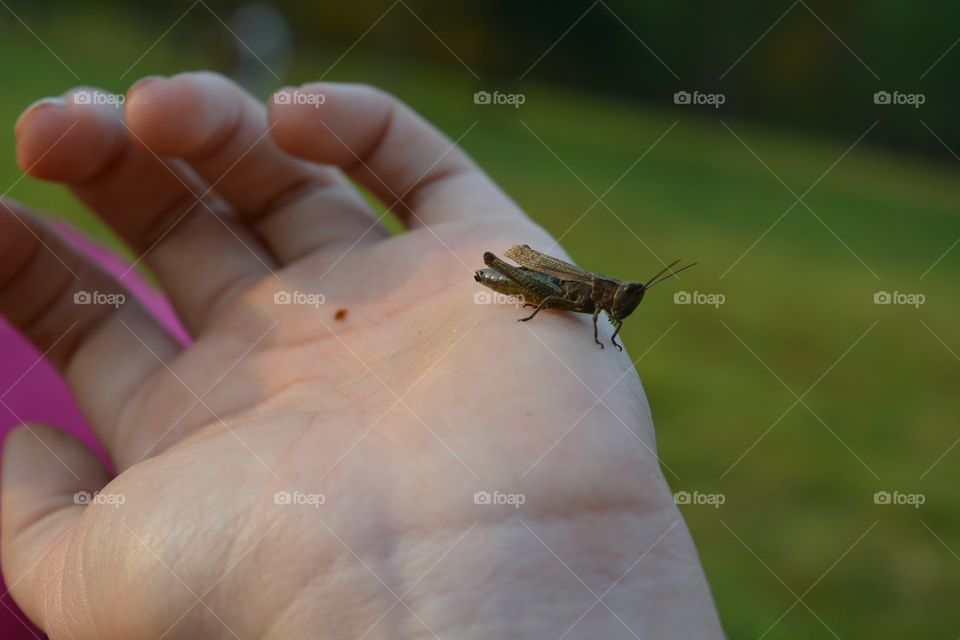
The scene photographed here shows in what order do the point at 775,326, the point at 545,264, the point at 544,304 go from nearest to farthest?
the point at 544,304 < the point at 545,264 < the point at 775,326

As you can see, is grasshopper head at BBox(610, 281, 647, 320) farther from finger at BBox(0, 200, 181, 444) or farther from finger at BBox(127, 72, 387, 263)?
finger at BBox(0, 200, 181, 444)

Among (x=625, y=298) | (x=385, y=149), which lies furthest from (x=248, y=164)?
(x=625, y=298)

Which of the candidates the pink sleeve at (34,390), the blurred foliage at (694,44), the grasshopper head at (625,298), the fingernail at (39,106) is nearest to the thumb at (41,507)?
the pink sleeve at (34,390)

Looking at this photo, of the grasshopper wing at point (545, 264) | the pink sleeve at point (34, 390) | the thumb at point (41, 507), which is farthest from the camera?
the pink sleeve at point (34, 390)

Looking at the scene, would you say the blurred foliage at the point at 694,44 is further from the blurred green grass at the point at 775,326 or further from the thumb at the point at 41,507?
the thumb at the point at 41,507

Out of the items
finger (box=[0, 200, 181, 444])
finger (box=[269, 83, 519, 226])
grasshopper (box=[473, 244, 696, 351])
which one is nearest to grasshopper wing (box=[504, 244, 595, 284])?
grasshopper (box=[473, 244, 696, 351])

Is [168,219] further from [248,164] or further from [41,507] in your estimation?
[41,507]

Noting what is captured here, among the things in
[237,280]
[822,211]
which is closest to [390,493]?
[237,280]
